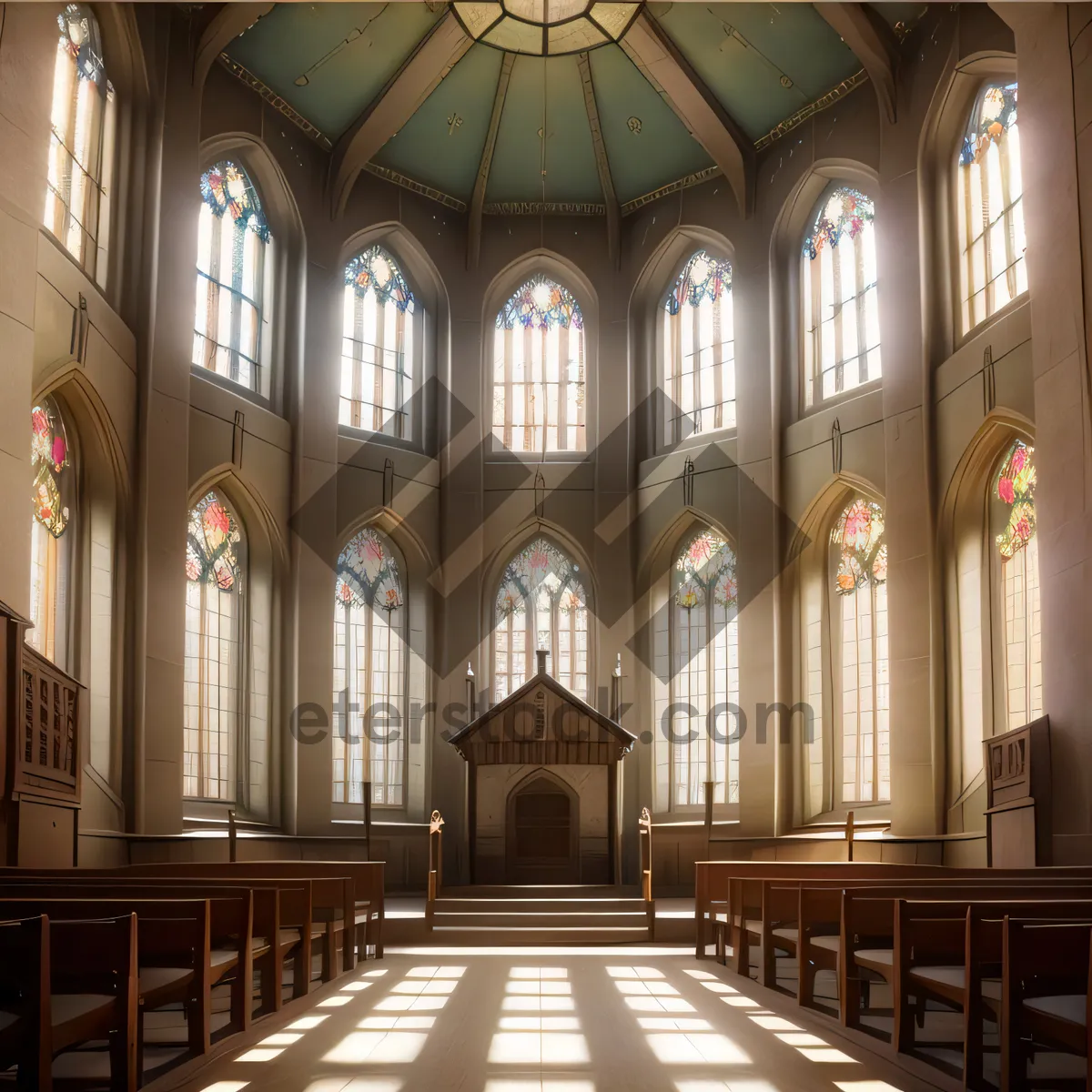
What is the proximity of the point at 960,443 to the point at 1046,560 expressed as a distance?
351cm

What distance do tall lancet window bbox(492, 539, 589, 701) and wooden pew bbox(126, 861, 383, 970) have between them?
7846mm

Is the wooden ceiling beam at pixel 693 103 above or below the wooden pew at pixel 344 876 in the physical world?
above

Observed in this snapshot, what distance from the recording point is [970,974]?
4625mm

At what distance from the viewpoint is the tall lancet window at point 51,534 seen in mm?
12992

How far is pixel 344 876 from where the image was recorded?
32.4ft


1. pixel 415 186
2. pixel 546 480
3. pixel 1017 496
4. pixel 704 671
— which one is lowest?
pixel 704 671

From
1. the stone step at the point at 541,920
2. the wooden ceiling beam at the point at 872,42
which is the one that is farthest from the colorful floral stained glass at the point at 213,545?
the wooden ceiling beam at the point at 872,42

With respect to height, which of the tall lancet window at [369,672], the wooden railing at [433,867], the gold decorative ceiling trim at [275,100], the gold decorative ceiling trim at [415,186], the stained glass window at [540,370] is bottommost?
the wooden railing at [433,867]

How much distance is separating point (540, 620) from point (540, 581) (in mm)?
582

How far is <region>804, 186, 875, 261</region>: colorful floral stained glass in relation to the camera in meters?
17.2

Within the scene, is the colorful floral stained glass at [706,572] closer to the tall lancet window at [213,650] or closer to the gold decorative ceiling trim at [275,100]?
the tall lancet window at [213,650]

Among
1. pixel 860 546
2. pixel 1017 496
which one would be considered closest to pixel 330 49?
pixel 860 546

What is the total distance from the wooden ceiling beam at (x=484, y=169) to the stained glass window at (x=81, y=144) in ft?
19.1

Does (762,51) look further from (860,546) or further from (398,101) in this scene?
(860,546)
